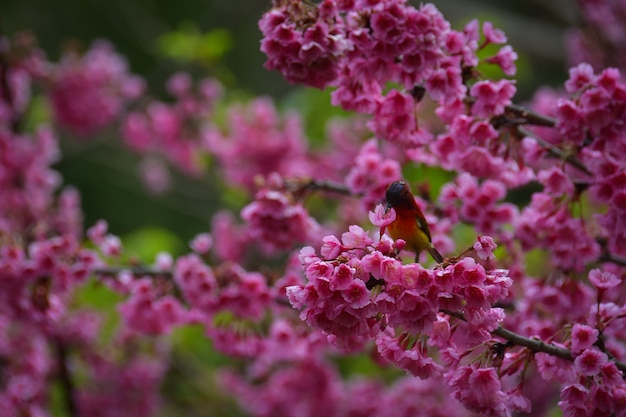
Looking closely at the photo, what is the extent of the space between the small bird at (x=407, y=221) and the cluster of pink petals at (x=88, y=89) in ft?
7.23

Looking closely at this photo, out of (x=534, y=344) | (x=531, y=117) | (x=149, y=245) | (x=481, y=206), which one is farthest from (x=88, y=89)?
(x=534, y=344)

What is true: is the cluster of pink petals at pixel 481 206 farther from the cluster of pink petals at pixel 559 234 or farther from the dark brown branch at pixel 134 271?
the dark brown branch at pixel 134 271

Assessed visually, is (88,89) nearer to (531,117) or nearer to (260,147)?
(260,147)

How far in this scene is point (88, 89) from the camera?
315cm

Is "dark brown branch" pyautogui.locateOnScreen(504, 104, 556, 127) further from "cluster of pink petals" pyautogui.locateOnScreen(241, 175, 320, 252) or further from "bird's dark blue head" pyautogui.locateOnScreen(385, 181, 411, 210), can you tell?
"cluster of pink petals" pyautogui.locateOnScreen(241, 175, 320, 252)

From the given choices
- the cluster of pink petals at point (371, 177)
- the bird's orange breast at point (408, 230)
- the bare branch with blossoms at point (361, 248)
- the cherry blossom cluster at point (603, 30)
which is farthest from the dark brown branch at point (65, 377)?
the cherry blossom cluster at point (603, 30)

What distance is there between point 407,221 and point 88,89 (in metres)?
2.25

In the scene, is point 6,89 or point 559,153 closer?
point 559,153

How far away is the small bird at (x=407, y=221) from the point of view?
1257mm

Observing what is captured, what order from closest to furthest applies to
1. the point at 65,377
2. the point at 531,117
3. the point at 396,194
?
the point at 396,194
the point at 531,117
the point at 65,377

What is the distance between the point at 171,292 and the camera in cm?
190

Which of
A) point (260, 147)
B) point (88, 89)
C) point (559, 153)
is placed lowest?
point (559, 153)

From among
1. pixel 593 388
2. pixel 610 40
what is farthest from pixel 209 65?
pixel 593 388

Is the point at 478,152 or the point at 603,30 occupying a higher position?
the point at 603,30
